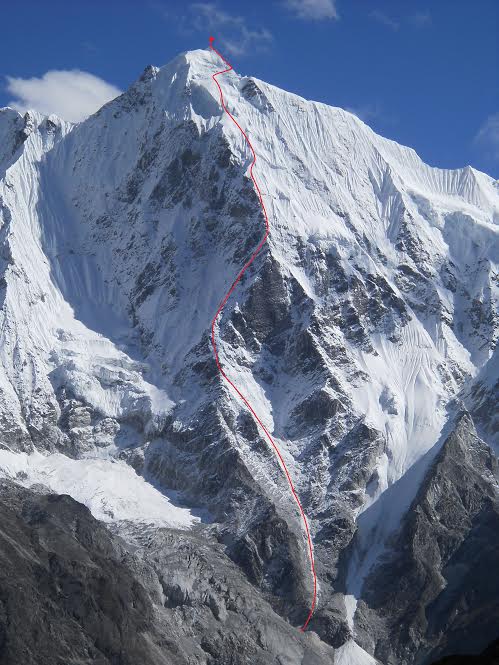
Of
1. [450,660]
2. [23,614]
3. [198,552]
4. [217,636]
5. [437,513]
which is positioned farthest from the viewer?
[437,513]

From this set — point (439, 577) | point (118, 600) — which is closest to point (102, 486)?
point (118, 600)

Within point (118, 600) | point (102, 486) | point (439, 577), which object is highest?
point (439, 577)

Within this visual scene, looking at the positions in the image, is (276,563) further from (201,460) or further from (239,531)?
(201,460)

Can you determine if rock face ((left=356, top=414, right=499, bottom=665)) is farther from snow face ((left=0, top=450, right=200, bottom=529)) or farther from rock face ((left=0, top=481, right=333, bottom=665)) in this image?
snow face ((left=0, top=450, right=200, bottom=529))

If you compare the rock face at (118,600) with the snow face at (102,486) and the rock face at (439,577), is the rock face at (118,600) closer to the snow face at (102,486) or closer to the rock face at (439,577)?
the snow face at (102,486)

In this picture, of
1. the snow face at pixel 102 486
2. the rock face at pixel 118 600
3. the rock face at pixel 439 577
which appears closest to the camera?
the rock face at pixel 118 600

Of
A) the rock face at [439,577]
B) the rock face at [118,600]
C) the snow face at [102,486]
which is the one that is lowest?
the rock face at [118,600]

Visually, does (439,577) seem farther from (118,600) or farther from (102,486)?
(102,486)

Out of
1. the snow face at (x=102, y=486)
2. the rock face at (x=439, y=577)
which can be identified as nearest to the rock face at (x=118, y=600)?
the snow face at (x=102, y=486)

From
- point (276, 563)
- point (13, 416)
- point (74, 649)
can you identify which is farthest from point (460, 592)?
point (13, 416)

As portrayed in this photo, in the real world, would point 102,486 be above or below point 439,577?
below

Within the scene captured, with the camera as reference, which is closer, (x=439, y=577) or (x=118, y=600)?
(x=118, y=600)
